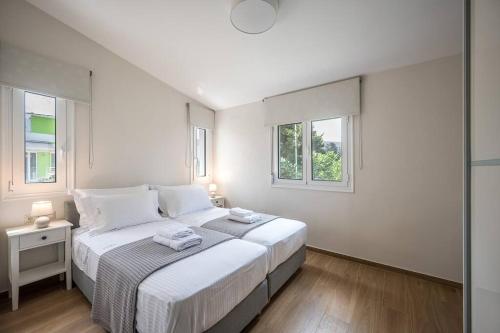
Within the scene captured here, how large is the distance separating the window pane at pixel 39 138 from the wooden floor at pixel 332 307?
45.5 inches

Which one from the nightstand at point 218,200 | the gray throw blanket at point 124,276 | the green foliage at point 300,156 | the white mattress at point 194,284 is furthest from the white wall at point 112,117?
the green foliage at point 300,156

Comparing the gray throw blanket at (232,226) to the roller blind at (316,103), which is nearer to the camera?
the gray throw blanket at (232,226)

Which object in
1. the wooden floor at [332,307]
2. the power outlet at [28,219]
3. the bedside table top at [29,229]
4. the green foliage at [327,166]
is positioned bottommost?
the wooden floor at [332,307]

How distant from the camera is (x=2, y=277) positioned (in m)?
1.94

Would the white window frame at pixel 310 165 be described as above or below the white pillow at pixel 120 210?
above

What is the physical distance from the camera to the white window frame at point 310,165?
2.76m

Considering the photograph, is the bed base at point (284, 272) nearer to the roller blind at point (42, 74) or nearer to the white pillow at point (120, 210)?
the white pillow at point (120, 210)

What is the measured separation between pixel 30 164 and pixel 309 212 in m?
3.38

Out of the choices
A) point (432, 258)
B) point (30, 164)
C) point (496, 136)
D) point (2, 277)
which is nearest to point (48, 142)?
point (30, 164)

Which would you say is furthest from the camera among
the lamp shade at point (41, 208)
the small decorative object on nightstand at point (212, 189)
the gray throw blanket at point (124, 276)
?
the small decorative object on nightstand at point (212, 189)

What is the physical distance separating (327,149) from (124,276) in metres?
2.72

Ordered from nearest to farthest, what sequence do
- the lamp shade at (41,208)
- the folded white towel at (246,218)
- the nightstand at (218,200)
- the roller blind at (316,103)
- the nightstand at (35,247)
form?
the nightstand at (35,247)
the lamp shade at (41,208)
the folded white towel at (246,218)
the roller blind at (316,103)
the nightstand at (218,200)

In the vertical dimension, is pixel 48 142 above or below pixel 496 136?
above

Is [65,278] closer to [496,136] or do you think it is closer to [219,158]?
[219,158]
